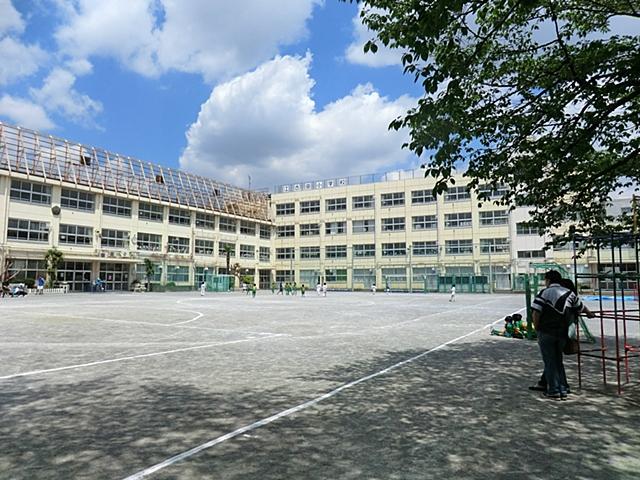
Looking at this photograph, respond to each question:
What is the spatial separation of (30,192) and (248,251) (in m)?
33.6

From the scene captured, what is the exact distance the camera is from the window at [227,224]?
69625 mm

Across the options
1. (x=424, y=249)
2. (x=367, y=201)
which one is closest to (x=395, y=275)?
(x=424, y=249)

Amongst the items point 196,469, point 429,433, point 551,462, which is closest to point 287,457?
point 196,469

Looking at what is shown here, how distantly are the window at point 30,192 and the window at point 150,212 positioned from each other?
11.1 meters

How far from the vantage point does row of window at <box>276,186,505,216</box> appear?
64.9 meters

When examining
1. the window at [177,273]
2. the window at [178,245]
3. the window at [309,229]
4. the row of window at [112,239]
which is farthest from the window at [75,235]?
the window at [309,229]

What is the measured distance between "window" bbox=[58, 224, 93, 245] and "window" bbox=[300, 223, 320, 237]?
111ft

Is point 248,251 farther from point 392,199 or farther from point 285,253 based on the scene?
point 392,199

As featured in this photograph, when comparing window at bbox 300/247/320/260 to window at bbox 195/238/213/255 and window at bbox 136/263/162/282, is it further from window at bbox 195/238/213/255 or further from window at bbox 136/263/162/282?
window at bbox 136/263/162/282

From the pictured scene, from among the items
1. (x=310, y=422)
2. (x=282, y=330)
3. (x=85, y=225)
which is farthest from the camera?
(x=85, y=225)

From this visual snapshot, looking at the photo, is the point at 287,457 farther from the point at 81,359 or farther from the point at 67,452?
the point at 81,359

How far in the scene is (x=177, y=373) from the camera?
27.0 feet

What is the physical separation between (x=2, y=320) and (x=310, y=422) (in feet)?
54.4

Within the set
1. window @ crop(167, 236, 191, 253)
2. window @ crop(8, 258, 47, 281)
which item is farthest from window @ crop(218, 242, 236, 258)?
window @ crop(8, 258, 47, 281)
